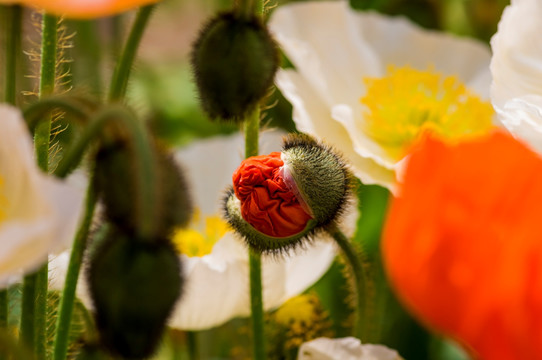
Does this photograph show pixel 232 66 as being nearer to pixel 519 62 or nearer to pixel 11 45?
pixel 11 45

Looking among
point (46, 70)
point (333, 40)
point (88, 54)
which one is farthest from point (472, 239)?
point (88, 54)

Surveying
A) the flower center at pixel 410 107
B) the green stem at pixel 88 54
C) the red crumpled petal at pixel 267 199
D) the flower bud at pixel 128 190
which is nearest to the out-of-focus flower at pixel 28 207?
the flower bud at pixel 128 190

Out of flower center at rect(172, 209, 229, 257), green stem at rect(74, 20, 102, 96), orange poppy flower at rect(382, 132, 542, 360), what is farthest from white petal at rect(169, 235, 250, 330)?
green stem at rect(74, 20, 102, 96)

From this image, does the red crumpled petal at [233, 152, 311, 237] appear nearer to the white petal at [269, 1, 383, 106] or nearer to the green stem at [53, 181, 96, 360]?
the green stem at [53, 181, 96, 360]

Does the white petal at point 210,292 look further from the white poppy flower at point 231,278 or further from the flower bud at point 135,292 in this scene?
the flower bud at point 135,292

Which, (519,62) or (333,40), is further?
(333,40)

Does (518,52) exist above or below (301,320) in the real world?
above
